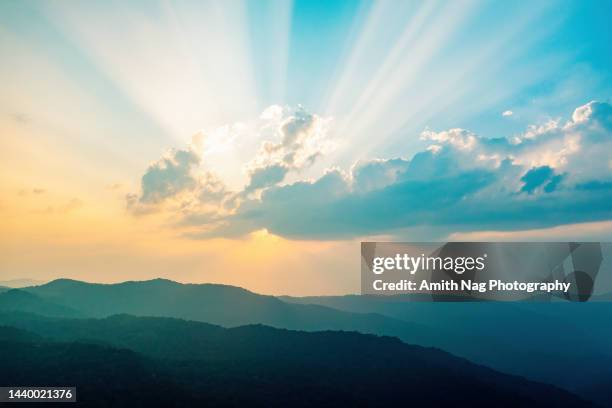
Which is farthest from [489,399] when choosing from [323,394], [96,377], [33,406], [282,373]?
[33,406]

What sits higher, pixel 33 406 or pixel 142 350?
pixel 142 350

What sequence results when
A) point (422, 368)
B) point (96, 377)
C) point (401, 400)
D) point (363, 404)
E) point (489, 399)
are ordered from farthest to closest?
point (422, 368) < point (489, 399) < point (401, 400) < point (363, 404) < point (96, 377)

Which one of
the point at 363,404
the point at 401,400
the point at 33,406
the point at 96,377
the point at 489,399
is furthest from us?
the point at 489,399

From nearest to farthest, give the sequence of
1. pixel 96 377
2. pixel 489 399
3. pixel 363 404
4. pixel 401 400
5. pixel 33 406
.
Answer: pixel 33 406 → pixel 96 377 → pixel 363 404 → pixel 401 400 → pixel 489 399

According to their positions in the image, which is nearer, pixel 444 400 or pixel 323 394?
pixel 323 394

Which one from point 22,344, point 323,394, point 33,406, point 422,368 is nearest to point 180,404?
point 33,406

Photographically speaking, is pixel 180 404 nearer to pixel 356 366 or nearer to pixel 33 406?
pixel 33 406

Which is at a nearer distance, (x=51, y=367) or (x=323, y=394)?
(x=51, y=367)

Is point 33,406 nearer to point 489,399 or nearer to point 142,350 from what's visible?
point 142,350

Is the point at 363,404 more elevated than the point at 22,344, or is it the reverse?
the point at 22,344
